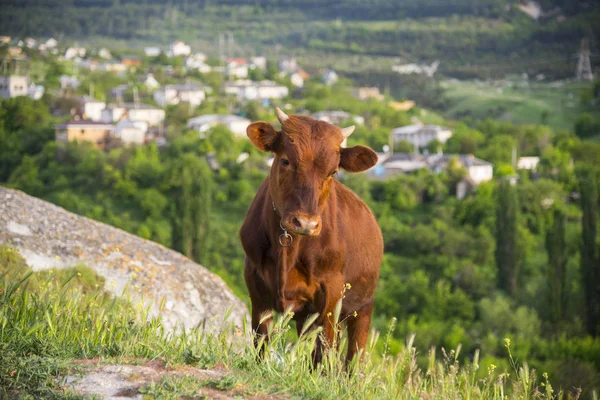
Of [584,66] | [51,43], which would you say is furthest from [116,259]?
[584,66]

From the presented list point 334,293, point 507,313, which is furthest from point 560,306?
point 334,293

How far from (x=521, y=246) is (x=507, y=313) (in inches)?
255

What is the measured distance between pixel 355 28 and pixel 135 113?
75.8m

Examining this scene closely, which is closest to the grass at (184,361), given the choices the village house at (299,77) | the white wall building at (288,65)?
the village house at (299,77)

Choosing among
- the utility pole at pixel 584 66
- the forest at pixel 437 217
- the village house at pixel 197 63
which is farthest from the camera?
the utility pole at pixel 584 66

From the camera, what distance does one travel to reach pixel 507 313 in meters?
36.3

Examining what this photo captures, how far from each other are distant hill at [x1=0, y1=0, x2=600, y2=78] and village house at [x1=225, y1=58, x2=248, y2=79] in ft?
42.8

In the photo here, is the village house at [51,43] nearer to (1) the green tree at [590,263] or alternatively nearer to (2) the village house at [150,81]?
(2) the village house at [150,81]

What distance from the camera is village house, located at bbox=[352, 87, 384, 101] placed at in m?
103

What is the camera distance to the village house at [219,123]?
7325cm

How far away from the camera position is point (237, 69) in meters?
118

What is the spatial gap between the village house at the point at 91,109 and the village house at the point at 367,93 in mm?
31108

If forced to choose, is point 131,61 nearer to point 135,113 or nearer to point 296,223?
point 135,113

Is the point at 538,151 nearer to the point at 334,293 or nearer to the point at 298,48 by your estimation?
the point at 334,293
